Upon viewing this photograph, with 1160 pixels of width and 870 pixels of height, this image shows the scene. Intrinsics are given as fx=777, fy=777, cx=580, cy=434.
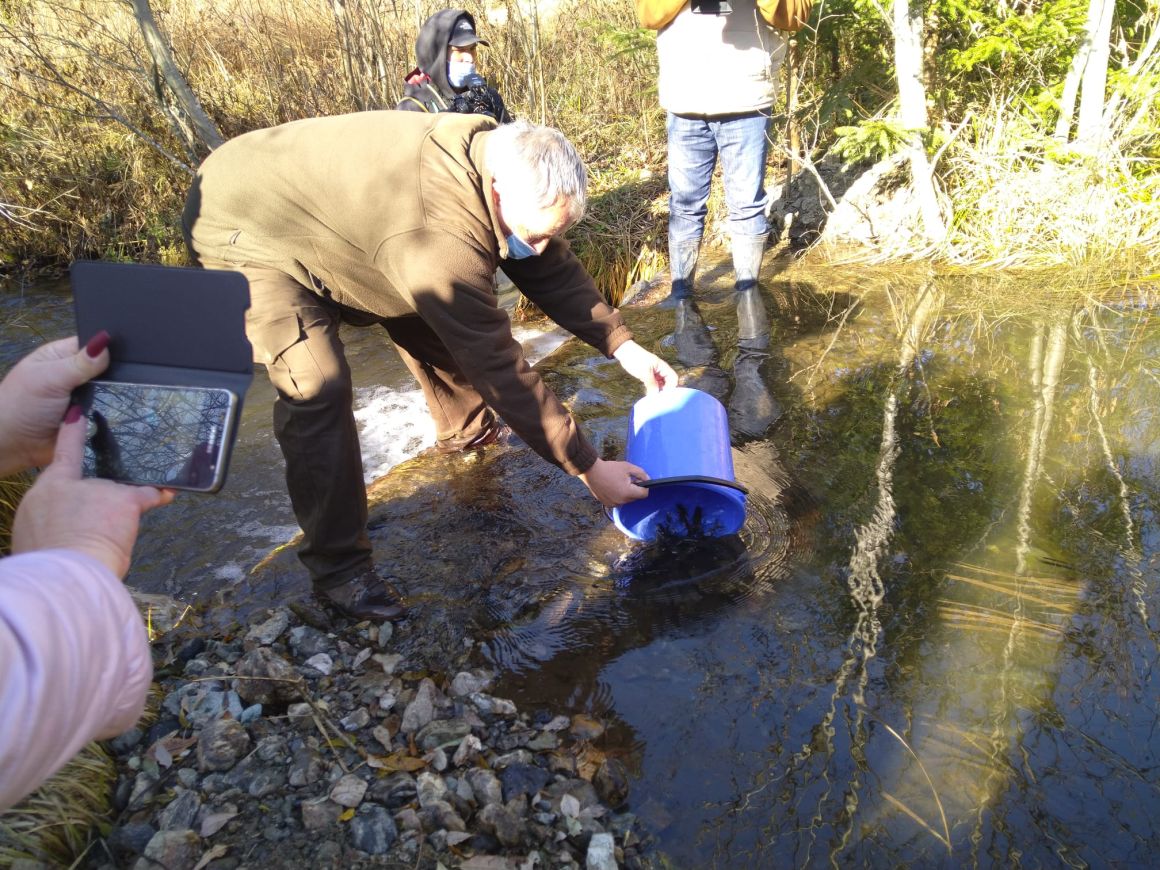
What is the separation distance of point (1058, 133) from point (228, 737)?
613cm

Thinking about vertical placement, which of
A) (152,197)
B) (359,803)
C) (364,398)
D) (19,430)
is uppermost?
(19,430)

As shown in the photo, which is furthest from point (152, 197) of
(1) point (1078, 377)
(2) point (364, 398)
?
(1) point (1078, 377)

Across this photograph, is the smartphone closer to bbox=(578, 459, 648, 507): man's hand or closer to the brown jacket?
the brown jacket

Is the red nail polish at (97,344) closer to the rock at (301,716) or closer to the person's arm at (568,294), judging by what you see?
the rock at (301,716)

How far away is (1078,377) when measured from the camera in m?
3.95

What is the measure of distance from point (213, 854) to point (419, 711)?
0.65 m

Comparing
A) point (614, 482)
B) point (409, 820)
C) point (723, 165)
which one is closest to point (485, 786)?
point (409, 820)

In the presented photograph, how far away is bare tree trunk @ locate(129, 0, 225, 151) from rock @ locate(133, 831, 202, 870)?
5.62 m

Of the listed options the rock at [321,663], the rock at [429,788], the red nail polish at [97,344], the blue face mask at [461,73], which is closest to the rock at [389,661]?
the rock at [321,663]

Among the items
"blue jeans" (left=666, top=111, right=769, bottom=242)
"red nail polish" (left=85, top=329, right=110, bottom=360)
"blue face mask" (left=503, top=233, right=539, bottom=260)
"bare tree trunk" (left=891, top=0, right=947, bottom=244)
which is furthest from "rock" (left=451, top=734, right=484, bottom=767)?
"bare tree trunk" (left=891, top=0, right=947, bottom=244)

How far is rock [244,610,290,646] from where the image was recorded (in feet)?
8.61

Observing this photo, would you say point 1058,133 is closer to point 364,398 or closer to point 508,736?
point 364,398

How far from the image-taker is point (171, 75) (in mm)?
5758

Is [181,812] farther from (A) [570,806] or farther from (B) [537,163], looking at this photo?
(B) [537,163]
